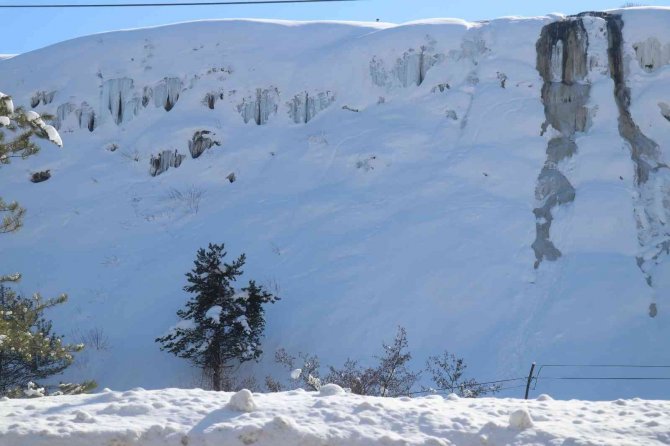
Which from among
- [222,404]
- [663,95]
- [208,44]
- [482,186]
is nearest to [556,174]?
[482,186]

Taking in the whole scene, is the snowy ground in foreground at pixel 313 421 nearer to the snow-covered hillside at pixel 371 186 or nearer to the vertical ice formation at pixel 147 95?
the snow-covered hillside at pixel 371 186

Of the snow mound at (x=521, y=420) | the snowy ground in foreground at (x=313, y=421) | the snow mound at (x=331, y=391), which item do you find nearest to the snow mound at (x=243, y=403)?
the snowy ground in foreground at (x=313, y=421)

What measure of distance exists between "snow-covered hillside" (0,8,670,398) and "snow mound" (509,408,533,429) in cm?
1177

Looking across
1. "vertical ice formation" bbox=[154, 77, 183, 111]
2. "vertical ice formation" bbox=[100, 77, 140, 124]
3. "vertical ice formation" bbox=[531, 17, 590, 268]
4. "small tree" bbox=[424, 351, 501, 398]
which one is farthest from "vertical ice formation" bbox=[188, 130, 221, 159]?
"small tree" bbox=[424, 351, 501, 398]

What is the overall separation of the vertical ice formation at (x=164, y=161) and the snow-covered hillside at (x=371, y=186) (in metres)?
0.04

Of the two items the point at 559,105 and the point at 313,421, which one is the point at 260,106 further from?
the point at 313,421

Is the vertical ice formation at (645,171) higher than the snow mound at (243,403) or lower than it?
higher

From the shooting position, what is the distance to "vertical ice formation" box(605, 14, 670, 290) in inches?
840

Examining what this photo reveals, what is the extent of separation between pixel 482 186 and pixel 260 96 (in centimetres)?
754

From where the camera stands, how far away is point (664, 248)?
837 inches

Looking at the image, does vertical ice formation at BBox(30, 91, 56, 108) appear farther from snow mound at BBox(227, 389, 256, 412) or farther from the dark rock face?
snow mound at BBox(227, 389, 256, 412)

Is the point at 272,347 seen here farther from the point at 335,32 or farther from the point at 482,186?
the point at 335,32

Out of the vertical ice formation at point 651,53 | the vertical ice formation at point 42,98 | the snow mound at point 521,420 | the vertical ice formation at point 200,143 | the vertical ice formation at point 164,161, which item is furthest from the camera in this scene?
the vertical ice formation at point 42,98

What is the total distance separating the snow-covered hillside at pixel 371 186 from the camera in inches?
791
